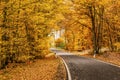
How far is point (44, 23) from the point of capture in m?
27.8

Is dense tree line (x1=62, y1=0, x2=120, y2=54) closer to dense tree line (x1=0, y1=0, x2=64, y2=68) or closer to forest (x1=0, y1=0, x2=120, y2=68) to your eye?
forest (x1=0, y1=0, x2=120, y2=68)

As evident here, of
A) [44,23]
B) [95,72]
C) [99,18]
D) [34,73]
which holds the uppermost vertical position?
[99,18]

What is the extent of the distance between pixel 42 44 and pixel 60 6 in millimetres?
7686

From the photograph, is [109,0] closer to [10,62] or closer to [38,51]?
[38,51]

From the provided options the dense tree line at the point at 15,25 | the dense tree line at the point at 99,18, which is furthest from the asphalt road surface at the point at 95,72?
the dense tree line at the point at 99,18

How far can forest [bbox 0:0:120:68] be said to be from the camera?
1767cm

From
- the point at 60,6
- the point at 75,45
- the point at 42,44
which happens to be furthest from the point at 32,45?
the point at 75,45

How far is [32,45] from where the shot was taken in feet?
93.2

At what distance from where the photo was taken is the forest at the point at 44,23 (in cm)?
1767

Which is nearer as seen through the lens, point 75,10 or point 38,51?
point 38,51

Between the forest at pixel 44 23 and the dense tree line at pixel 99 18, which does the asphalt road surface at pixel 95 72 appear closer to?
the forest at pixel 44 23

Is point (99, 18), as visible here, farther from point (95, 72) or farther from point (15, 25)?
point (15, 25)

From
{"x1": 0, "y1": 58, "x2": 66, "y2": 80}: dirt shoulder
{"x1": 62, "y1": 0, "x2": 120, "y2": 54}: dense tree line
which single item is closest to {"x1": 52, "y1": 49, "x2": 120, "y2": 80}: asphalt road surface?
{"x1": 0, "y1": 58, "x2": 66, "y2": 80}: dirt shoulder

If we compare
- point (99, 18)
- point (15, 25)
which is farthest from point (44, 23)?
point (99, 18)
